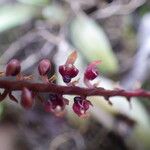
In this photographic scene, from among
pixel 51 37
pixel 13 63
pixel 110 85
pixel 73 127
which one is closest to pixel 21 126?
pixel 73 127

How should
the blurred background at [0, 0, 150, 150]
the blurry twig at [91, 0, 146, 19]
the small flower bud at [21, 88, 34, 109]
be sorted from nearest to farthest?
the small flower bud at [21, 88, 34, 109] → the blurred background at [0, 0, 150, 150] → the blurry twig at [91, 0, 146, 19]

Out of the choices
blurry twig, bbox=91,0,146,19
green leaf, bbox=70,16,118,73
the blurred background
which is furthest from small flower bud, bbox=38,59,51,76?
blurry twig, bbox=91,0,146,19

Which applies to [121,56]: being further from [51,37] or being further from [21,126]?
[21,126]

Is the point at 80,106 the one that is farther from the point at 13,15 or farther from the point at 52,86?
the point at 13,15

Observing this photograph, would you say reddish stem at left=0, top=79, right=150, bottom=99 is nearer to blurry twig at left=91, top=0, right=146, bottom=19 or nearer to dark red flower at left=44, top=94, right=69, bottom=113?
dark red flower at left=44, top=94, right=69, bottom=113

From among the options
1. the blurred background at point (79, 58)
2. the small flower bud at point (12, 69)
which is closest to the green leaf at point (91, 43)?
the blurred background at point (79, 58)
